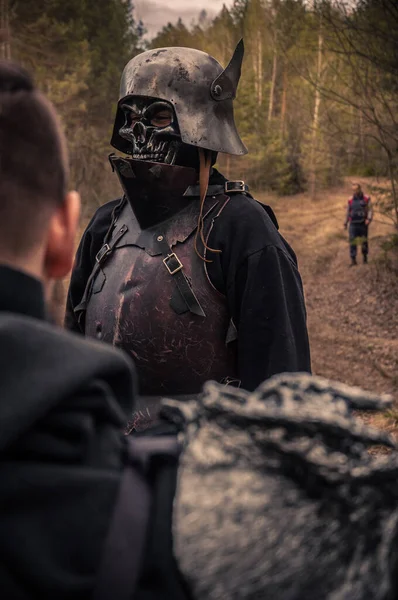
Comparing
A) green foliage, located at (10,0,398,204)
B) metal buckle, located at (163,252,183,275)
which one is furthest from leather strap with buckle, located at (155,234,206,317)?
green foliage, located at (10,0,398,204)

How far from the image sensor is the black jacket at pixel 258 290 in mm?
2623

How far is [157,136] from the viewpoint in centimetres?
305

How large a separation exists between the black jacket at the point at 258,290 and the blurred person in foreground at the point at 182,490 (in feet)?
5.18

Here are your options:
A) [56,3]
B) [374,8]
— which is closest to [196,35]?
[56,3]

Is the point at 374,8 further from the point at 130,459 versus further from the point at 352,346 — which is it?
the point at 130,459

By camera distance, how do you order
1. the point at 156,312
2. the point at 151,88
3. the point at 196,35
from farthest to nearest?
the point at 196,35, the point at 151,88, the point at 156,312

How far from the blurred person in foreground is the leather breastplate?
5.48ft

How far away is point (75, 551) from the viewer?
87 centimetres

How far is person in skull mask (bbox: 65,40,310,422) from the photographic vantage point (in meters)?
2.65

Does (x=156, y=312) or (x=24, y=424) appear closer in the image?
(x=24, y=424)

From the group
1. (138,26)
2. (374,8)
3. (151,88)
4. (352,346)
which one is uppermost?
(138,26)

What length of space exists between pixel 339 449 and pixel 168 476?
0.92 ft

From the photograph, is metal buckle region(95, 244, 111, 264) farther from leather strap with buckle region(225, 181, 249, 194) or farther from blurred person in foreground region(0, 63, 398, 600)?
blurred person in foreground region(0, 63, 398, 600)

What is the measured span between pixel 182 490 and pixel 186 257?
191 cm
